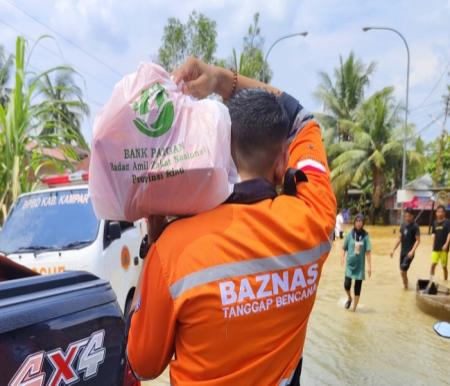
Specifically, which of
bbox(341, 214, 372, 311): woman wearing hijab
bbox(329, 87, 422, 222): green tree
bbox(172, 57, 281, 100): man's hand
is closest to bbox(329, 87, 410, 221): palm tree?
bbox(329, 87, 422, 222): green tree

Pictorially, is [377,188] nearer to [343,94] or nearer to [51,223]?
[343,94]

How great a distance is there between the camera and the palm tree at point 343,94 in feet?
107

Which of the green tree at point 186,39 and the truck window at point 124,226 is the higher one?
the green tree at point 186,39

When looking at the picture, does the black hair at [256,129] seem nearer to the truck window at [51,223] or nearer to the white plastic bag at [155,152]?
the white plastic bag at [155,152]

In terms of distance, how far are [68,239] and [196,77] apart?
4340 mm

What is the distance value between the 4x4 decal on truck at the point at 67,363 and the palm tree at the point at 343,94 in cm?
3187

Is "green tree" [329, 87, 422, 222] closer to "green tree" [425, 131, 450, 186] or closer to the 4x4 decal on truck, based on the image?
"green tree" [425, 131, 450, 186]

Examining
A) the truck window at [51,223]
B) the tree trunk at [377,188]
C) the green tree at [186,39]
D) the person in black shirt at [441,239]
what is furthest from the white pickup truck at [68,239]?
the tree trunk at [377,188]

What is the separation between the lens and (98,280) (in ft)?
6.90

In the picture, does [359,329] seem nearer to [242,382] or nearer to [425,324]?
[425,324]

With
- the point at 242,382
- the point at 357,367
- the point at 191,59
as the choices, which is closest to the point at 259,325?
the point at 242,382

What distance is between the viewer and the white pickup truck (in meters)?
5.24

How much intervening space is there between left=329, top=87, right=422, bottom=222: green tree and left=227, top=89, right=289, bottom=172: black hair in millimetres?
29722

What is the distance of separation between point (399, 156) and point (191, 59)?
31.0 meters
